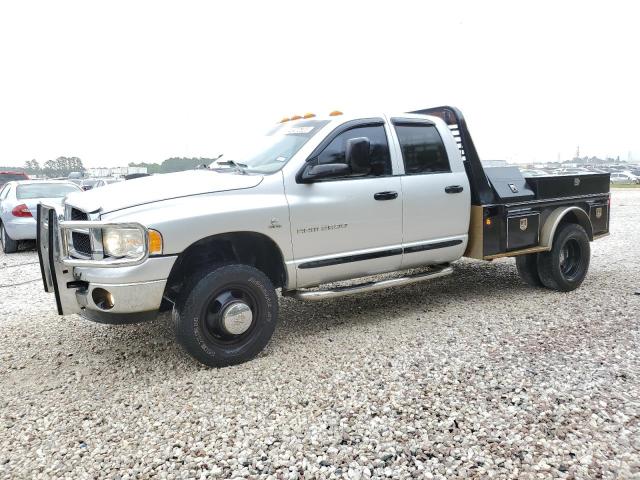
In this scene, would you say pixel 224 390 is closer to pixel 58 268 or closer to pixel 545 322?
pixel 58 268

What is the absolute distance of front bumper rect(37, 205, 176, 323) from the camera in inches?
139

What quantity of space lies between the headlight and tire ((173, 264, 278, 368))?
50 centimetres

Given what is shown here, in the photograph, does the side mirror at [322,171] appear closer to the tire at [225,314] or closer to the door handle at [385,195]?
the door handle at [385,195]

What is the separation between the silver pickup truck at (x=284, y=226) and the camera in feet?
11.8

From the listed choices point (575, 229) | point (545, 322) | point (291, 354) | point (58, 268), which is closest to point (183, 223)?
point (58, 268)

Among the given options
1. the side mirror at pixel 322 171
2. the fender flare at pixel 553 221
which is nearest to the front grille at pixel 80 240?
the side mirror at pixel 322 171

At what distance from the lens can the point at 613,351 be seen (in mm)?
4078

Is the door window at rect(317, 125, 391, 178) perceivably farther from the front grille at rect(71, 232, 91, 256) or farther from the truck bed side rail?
the front grille at rect(71, 232, 91, 256)

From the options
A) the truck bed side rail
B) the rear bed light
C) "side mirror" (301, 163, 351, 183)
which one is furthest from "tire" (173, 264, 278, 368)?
the rear bed light

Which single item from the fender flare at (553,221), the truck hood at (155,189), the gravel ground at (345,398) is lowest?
the gravel ground at (345,398)

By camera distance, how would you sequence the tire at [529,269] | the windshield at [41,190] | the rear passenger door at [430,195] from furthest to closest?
1. the windshield at [41,190]
2. the tire at [529,269]
3. the rear passenger door at [430,195]

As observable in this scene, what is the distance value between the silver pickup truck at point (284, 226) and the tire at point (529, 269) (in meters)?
0.21

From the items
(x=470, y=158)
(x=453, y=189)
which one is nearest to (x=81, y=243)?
(x=453, y=189)

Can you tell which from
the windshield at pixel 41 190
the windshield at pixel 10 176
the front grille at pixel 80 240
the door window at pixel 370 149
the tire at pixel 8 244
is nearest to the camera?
the front grille at pixel 80 240
